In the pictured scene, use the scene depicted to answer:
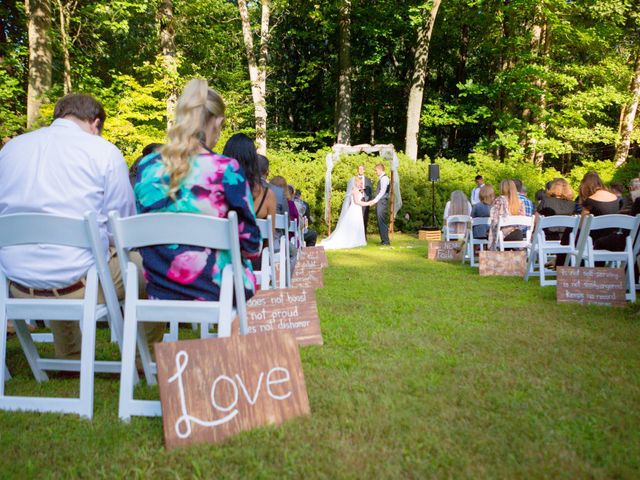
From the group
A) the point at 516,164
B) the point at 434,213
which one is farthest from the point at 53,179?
the point at 516,164

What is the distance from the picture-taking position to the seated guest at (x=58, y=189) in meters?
3.33

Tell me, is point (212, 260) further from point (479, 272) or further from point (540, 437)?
point (479, 272)

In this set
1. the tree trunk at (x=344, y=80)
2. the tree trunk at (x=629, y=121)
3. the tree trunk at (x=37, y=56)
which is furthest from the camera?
the tree trunk at (x=344, y=80)

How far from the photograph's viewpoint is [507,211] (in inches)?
371

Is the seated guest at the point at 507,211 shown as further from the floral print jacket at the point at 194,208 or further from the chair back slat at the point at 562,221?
the floral print jacket at the point at 194,208

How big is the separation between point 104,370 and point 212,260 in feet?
3.98

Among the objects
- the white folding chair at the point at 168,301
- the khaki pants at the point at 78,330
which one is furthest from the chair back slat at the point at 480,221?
the white folding chair at the point at 168,301

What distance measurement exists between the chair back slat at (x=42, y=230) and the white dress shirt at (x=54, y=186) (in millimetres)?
183

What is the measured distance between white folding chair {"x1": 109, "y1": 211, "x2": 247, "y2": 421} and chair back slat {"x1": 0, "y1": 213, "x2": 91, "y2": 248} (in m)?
0.24

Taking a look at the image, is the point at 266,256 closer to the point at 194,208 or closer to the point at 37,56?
the point at 194,208

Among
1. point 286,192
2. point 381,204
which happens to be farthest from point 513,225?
point 381,204

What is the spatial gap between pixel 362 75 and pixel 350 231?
60.5 feet

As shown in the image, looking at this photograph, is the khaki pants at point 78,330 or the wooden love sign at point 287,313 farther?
the wooden love sign at point 287,313

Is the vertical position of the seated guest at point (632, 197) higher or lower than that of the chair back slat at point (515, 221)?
higher
